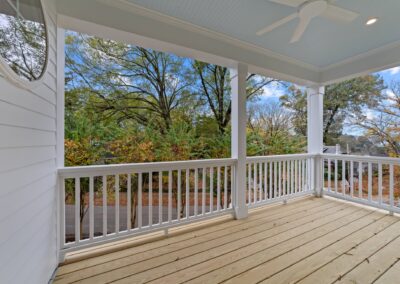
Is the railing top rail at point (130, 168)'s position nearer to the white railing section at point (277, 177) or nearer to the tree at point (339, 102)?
the white railing section at point (277, 177)

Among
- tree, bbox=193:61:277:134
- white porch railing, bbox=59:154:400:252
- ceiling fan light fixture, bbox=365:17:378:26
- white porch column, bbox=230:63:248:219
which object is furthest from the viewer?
tree, bbox=193:61:277:134

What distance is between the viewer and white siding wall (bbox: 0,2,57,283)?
3.20 feet

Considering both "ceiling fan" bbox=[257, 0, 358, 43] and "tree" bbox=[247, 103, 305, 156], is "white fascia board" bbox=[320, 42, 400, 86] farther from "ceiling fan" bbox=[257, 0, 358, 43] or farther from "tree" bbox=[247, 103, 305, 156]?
"ceiling fan" bbox=[257, 0, 358, 43]

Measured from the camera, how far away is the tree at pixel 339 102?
4.39m

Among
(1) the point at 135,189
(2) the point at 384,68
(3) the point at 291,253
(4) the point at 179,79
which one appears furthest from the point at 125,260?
(2) the point at 384,68

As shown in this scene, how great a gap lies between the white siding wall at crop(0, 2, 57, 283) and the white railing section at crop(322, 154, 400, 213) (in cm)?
431

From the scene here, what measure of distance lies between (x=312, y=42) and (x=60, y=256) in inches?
158

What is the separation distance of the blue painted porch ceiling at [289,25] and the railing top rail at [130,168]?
1732mm

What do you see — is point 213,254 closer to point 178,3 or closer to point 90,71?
point 178,3

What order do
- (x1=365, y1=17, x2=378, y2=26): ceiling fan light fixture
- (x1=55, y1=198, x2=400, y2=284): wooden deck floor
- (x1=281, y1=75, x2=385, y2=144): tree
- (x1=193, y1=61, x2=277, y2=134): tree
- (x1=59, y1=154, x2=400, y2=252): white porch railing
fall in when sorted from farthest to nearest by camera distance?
(x1=281, y1=75, x2=385, y2=144): tree < (x1=193, y1=61, x2=277, y2=134): tree < (x1=365, y1=17, x2=378, y2=26): ceiling fan light fixture < (x1=59, y1=154, x2=400, y2=252): white porch railing < (x1=55, y1=198, x2=400, y2=284): wooden deck floor

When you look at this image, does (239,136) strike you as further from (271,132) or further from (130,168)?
(271,132)

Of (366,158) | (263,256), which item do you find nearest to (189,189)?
(263,256)

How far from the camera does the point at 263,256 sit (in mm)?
1913

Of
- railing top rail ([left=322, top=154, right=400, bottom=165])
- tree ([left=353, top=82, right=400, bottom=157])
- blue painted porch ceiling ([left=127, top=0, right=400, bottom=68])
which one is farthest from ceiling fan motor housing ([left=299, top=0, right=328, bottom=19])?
tree ([left=353, top=82, right=400, bottom=157])
